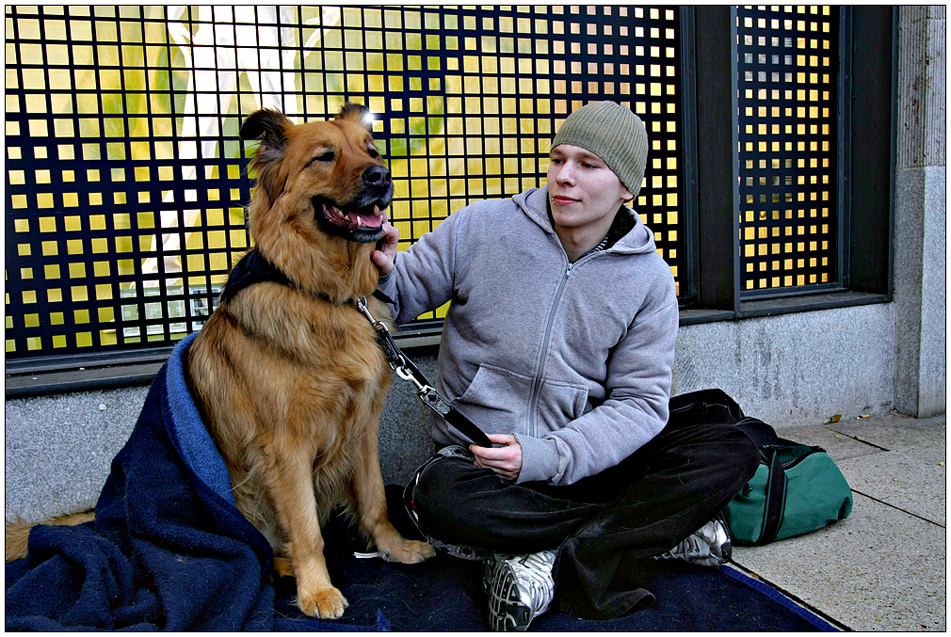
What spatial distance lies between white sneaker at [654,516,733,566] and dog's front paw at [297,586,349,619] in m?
1.12

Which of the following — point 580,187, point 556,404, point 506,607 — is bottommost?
point 506,607

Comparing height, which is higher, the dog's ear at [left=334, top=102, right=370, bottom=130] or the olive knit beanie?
the dog's ear at [left=334, top=102, right=370, bottom=130]

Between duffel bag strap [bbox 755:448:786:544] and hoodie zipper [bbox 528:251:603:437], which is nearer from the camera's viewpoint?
hoodie zipper [bbox 528:251:603:437]

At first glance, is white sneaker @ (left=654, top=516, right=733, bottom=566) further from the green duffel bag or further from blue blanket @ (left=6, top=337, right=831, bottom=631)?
the green duffel bag

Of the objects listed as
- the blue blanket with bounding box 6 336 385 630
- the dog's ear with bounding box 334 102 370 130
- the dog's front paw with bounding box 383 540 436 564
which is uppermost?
the dog's ear with bounding box 334 102 370 130

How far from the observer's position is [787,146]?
418cm

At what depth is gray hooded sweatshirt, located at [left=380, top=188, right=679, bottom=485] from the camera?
94.2 inches

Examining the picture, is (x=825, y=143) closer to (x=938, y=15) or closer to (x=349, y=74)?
(x=938, y=15)

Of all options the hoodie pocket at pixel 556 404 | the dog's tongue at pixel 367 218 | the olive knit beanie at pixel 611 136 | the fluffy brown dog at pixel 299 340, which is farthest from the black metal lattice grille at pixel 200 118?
the hoodie pocket at pixel 556 404

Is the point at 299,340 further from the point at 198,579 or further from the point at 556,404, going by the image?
the point at 556,404

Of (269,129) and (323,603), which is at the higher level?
(269,129)

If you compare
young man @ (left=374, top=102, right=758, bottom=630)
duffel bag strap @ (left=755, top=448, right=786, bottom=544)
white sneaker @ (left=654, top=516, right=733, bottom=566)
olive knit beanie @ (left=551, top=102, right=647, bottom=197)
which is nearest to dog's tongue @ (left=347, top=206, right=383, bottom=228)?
young man @ (left=374, top=102, right=758, bottom=630)

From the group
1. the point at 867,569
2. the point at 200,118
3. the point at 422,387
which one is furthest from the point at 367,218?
the point at 867,569

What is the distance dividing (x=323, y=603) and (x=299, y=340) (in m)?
0.83
